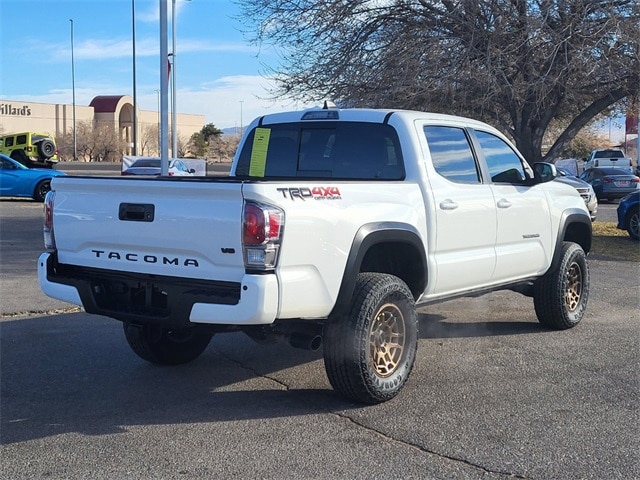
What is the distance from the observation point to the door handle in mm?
5793

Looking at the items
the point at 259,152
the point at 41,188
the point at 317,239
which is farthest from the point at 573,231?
the point at 41,188

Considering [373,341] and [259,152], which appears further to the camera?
[259,152]

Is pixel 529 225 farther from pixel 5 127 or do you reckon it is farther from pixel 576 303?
pixel 5 127

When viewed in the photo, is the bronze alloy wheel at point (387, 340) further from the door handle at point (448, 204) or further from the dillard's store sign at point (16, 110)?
the dillard's store sign at point (16, 110)

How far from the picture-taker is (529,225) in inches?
272

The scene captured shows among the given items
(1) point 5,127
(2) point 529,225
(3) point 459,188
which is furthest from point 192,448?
(1) point 5,127

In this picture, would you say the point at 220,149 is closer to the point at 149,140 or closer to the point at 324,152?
the point at 149,140

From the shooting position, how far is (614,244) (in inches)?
587

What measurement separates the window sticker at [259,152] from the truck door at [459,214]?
1.46 meters

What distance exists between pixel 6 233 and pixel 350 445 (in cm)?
1289

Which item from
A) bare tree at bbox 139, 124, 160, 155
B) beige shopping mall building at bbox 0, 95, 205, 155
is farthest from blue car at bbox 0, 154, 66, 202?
bare tree at bbox 139, 124, 160, 155

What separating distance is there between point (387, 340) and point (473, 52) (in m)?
8.86

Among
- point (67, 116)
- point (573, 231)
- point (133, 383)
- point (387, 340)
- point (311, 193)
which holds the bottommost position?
point (133, 383)

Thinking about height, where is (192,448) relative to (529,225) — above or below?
below
